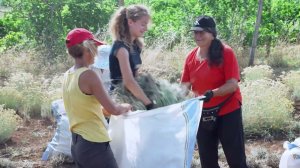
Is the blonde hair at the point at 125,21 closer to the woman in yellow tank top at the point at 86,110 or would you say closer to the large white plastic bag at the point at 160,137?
the woman in yellow tank top at the point at 86,110

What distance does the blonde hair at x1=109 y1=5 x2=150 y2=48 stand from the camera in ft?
12.6

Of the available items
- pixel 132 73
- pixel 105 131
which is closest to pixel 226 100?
pixel 132 73

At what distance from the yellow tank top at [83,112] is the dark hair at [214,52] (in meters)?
0.99

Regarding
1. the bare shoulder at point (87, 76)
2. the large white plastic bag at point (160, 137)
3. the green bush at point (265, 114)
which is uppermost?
the bare shoulder at point (87, 76)

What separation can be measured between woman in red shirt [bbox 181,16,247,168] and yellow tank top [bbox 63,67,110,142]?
84 cm

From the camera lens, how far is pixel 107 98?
3369 millimetres

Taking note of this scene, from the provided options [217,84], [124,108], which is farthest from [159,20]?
[124,108]

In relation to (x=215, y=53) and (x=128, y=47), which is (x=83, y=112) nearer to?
(x=128, y=47)

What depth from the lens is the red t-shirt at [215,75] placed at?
4098 millimetres

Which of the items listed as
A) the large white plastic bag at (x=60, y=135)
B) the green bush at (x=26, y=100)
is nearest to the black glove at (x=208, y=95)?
the large white plastic bag at (x=60, y=135)

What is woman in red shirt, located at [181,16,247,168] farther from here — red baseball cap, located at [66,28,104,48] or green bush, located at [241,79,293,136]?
green bush, located at [241,79,293,136]

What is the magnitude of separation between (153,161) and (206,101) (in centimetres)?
73

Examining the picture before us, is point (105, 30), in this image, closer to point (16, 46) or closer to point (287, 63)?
point (16, 46)

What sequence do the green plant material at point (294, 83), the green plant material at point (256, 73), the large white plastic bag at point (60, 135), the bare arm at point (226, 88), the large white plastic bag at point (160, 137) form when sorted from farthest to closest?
the green plant material at point (256, 73), the green plant material at point (294, 83), the large white plastic bag at point (60, 135), the bare arm at point (226, 88), the large white plastic bag at point (160, 137)
